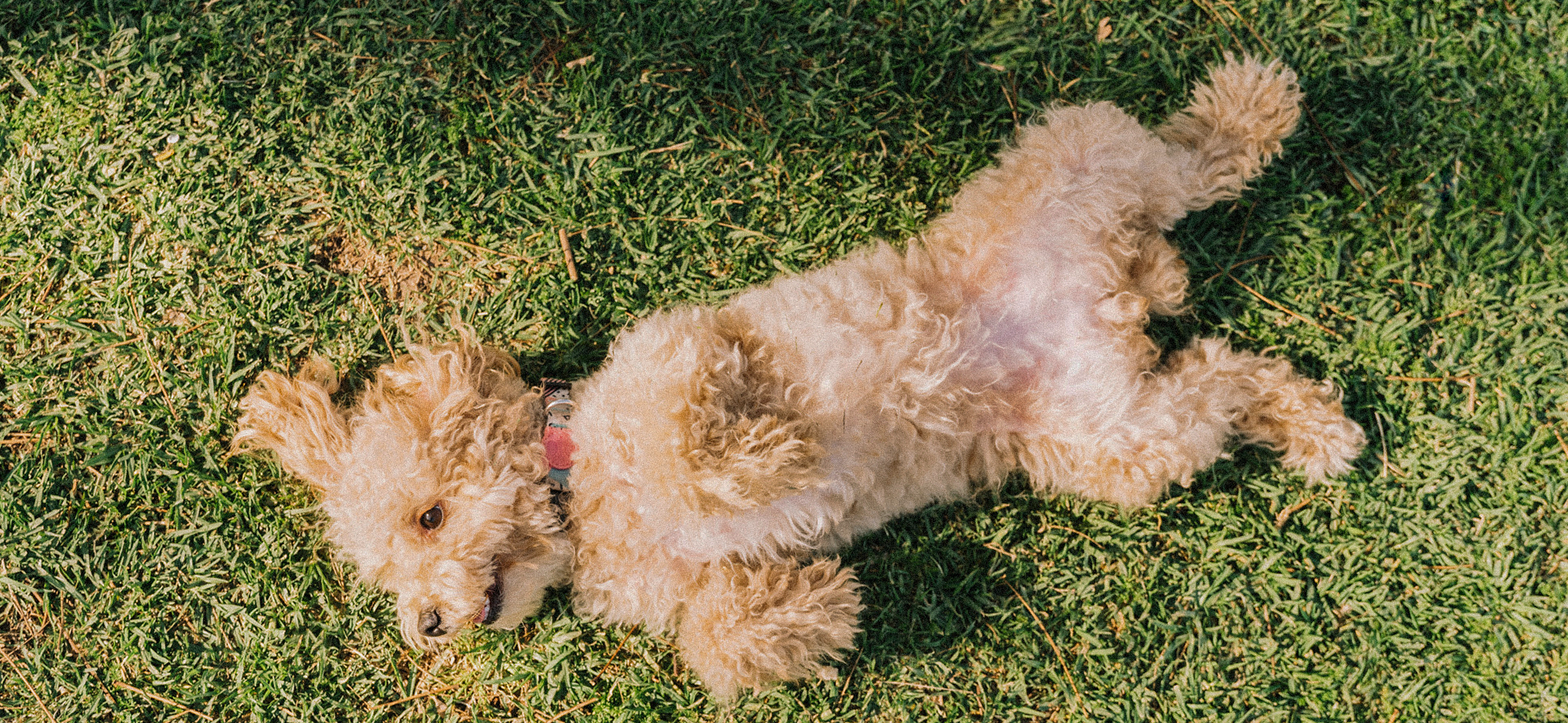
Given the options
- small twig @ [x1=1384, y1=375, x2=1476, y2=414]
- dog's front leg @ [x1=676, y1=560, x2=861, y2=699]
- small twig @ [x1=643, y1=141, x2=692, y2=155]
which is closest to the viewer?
dog's front leg @ [x1=676, y1=560, x2=861, y2=699]

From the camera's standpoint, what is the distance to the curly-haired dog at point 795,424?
8.65 ft

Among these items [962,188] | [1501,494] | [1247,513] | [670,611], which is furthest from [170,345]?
[1501,494]

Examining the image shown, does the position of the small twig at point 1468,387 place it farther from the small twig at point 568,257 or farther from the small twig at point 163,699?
the small twig at point 163,699

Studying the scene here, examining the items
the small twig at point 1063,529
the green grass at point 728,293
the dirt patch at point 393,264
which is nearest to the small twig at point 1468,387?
the green grass at point 728,293

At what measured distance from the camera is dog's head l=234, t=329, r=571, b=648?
104 inches

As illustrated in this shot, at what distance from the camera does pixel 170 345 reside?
363cm

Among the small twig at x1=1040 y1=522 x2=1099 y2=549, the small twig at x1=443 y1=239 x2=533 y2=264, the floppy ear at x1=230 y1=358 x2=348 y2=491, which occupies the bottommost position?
the small twig at x1=1040 y1=522 x2=1099 y2=549

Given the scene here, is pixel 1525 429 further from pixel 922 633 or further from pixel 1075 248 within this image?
pixel 922 633

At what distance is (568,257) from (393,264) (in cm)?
76

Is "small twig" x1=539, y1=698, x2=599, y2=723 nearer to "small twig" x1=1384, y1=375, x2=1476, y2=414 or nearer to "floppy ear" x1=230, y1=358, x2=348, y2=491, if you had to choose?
"floppy ear" x1=230, y1=358, x2=348, y2=491

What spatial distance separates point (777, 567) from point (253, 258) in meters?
2.60

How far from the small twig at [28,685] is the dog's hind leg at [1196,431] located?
410 cm

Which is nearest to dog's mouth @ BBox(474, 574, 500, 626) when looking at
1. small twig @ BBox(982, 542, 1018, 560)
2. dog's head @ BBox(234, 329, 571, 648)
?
dog's head @ BBox(234, 329, 571, 648)

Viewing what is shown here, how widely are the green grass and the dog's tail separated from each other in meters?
0.30
